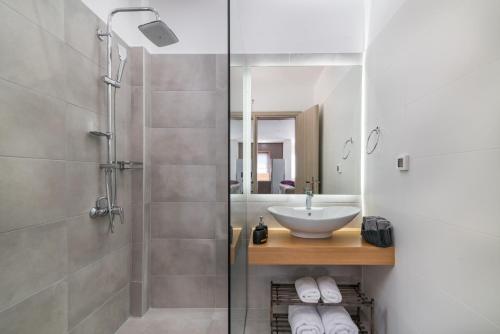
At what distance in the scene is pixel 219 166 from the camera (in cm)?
203

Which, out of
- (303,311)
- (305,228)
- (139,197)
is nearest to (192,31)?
(139,197)

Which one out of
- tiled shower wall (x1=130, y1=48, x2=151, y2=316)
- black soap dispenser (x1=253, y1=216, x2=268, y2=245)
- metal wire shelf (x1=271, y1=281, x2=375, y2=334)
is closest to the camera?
black soap dispenser (x1=253, y1=216, x2=268, y2=245)

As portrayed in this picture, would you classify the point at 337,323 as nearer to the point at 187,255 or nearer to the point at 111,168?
the point at 187,255

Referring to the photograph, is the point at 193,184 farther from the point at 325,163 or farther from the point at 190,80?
the point at 325,163

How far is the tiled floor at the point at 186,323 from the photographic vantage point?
1.81 m

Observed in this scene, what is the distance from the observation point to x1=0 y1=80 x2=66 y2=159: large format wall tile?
1.04 m

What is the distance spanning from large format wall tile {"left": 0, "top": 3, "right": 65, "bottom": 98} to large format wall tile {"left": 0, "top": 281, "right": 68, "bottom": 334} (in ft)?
3.25

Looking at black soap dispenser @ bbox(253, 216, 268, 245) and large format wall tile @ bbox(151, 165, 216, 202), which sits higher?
large format wall tile @ bbox(151, 165, 216, 202)

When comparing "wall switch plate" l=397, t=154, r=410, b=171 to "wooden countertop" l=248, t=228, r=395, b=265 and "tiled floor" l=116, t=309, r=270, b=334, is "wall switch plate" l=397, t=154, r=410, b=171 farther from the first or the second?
"tiled floor" l=116, t=309, r=270, b=334

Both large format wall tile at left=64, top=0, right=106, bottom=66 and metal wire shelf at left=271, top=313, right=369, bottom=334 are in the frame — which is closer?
large format wall tile at left=64, top=0, right=106, bottom=66

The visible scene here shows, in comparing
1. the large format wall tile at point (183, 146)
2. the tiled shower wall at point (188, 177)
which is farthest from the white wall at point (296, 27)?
the large format wall tile at point (183, 146)

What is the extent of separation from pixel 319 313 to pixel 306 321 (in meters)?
0.17

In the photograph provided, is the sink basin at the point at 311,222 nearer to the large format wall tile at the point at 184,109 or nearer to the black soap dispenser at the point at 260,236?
the black soap dispenser at the point at 260,236

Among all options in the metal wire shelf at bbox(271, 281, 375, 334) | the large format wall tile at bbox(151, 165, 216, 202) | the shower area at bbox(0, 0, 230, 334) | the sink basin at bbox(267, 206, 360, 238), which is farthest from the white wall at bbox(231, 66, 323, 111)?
the metal wire shelf at bbox(271, 281, 375, 334)
